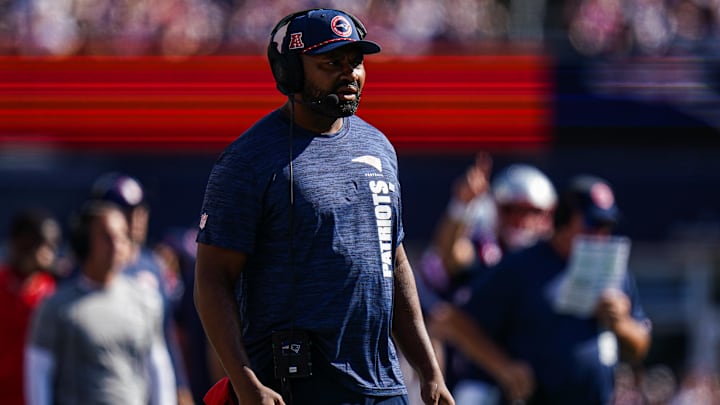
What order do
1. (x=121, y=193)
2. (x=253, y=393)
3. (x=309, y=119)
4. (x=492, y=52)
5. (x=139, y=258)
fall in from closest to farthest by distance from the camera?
(x=253, y=393) → (x=309, y=119) → (x=121, y=193) → (x=139, y=258) → (x=492, y=52)

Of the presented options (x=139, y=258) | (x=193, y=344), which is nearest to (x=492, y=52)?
(x=193, y=344)

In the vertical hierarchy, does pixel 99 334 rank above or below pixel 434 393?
below

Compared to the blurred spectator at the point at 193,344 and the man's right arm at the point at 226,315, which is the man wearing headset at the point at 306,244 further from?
the blurred spectator at the point at 193,344

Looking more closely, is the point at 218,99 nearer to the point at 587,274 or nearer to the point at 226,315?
the point at 587,274

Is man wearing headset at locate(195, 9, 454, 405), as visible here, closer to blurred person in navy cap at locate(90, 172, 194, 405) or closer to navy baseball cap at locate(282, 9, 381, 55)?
navy baseball cap at locate(282, 9, 381, 55)

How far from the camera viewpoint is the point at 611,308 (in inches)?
251

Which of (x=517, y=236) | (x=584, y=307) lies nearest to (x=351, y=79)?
(x=584, y=307)

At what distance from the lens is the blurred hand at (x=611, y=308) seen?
6.38 meters

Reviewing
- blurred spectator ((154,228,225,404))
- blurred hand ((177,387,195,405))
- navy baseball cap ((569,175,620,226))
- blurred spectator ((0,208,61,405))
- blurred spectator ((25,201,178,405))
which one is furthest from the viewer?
blurred spectator ((154,228,225,404))

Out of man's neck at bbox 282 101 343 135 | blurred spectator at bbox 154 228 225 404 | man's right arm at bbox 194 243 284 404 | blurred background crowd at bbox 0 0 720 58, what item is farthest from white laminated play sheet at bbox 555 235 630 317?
blurred background crowd at bbox 0 0 720 58

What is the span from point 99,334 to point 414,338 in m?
2.60

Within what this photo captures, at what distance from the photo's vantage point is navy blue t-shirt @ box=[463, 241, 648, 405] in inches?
249

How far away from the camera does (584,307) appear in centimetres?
632

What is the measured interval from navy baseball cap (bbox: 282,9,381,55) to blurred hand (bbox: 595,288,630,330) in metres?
2.91
